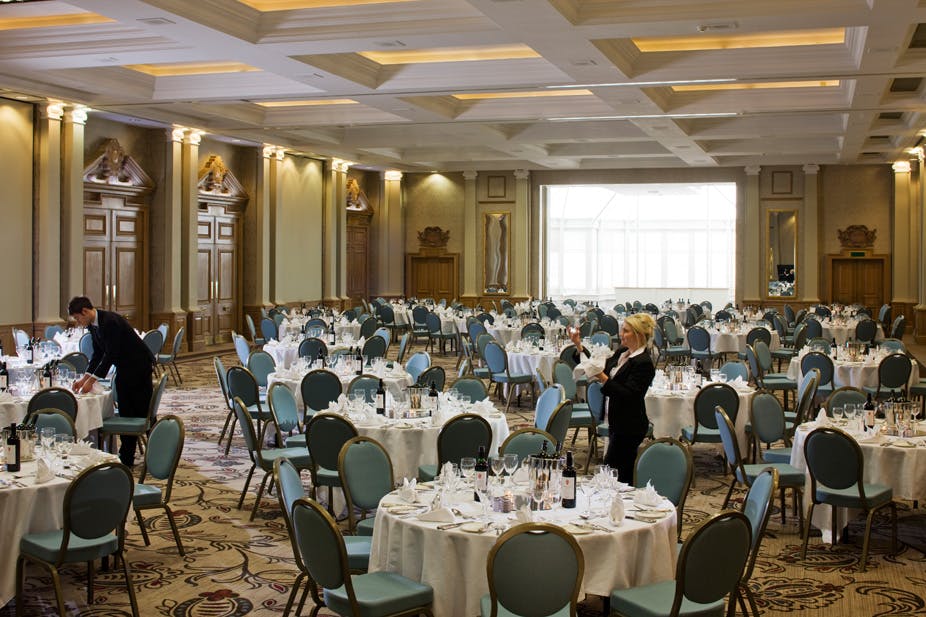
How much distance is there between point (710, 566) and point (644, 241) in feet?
90.0

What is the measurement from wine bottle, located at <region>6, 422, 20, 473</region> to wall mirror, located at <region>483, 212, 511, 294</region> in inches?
801

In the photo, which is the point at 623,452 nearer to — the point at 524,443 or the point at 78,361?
the point at 524,443

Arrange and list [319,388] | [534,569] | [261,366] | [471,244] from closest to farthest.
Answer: [534,569] < [319,388] < [261,366] < [471,244]

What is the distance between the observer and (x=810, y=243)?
2398 centimetres

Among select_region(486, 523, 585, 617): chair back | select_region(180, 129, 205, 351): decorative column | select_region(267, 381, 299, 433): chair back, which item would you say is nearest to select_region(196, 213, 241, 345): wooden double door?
select_region(180, 129, 205, 351): decorative column

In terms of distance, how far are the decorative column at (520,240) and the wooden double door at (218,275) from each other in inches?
309

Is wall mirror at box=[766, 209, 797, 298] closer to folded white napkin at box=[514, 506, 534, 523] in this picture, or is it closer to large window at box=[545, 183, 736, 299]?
large window at box=[545, 183, 736, 299]

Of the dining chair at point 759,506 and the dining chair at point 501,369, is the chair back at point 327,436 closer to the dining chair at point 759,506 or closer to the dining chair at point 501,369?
the dining chair at point 759,506

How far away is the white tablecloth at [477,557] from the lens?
14.6ft

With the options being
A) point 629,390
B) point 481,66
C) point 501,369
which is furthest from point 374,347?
point 629,390

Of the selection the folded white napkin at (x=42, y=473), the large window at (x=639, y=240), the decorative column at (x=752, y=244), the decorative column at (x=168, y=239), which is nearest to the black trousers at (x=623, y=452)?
the folded white napkin at (x=42, y=473)

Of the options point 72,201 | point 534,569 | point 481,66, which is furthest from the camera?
point 72,201

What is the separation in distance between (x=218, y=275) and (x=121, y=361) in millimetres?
11210

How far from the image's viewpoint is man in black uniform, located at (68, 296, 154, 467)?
8.32 m
